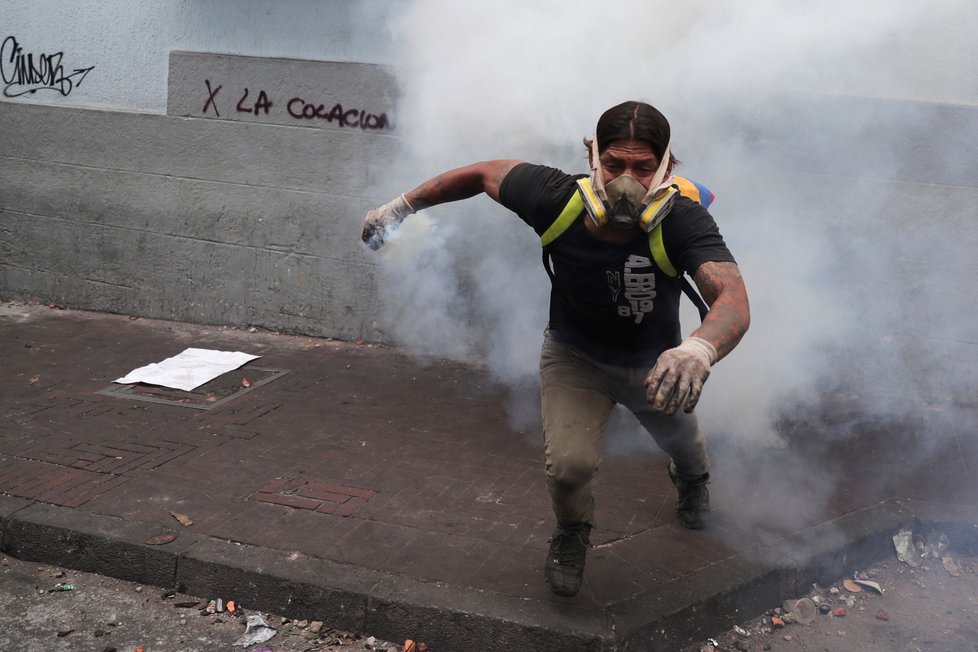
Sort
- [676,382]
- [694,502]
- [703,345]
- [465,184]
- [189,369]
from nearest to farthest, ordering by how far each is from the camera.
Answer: [676,382] → [703,345] → [465,184] → [694,502] → [189,369]

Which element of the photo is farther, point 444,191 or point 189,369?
point 189,369

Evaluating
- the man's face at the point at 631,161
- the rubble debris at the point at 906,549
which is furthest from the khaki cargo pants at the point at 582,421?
the rubble debris at the point at 906,549

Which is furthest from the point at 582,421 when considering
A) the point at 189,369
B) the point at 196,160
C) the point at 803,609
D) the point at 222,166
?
the point at 196,160

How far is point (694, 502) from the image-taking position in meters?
3.92

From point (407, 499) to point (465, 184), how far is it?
58.4 inches

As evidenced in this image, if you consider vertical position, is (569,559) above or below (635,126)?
below

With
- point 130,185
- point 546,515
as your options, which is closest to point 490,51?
point 546,515

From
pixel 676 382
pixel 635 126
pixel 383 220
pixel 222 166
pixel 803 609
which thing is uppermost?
pixel 635 126

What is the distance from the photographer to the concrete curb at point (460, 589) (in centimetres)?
324

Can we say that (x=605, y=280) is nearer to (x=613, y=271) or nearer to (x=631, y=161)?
(x=613, y=271)

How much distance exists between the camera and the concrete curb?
10.6 feet

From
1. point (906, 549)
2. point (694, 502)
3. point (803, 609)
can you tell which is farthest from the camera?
point (906, 549)

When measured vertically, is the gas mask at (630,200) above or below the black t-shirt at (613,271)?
above

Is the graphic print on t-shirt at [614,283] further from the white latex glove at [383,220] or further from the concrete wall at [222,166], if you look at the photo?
the concrete wall at [222,166]
